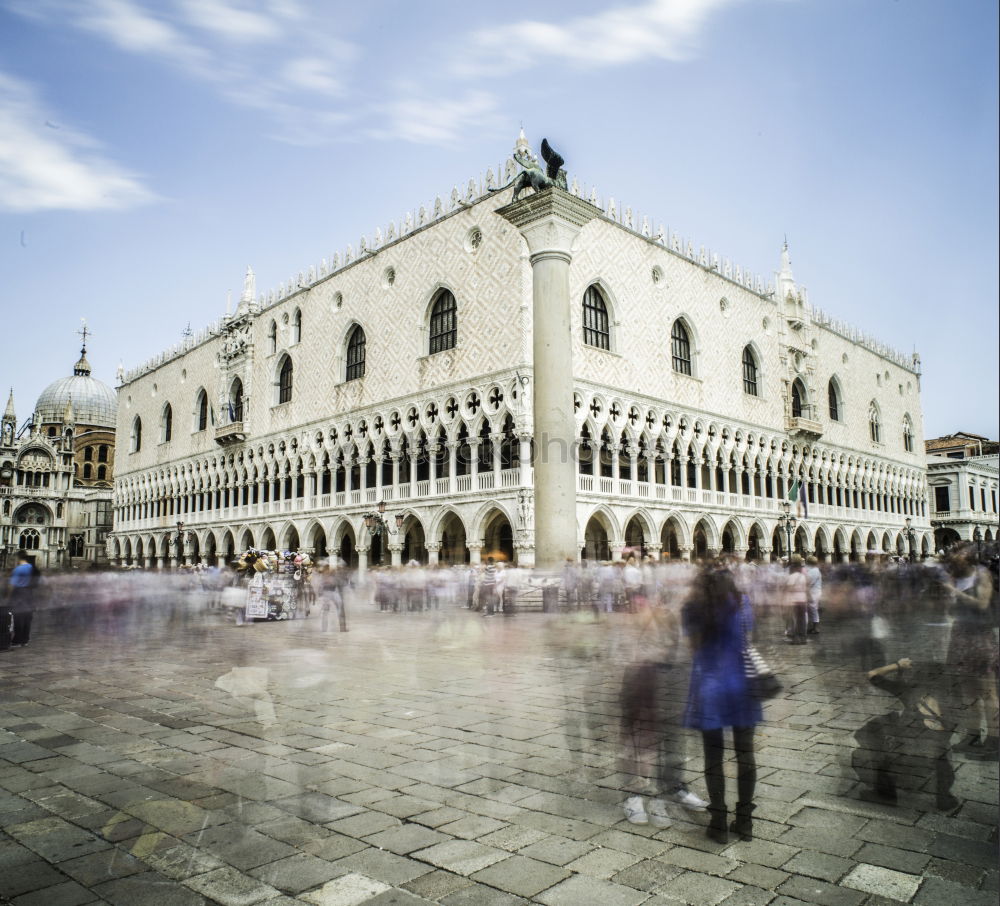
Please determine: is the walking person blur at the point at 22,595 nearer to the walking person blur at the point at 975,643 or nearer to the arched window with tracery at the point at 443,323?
the walking person blur at the point at 975,643

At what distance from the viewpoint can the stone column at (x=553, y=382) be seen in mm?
16391

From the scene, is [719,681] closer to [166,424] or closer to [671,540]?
[671,540]

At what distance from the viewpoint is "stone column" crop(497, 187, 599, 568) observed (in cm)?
1639

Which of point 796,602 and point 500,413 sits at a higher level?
point 500,413

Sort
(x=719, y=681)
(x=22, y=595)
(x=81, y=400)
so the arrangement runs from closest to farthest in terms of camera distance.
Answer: (x=719, y=681)
(x=22, y=595)
(x=81, y=400)

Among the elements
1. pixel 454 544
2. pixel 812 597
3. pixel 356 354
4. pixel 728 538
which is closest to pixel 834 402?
pixel 728 538

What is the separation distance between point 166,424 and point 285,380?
1331cm

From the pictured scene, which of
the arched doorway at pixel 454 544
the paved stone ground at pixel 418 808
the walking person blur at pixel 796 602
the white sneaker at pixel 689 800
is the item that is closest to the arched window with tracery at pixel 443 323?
the arched doorway at pixel 454 544

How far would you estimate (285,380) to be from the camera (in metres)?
35.7

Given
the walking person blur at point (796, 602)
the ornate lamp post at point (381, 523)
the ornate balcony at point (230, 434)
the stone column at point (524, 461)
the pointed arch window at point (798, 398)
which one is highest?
the pointed arch window at point (798, 398)

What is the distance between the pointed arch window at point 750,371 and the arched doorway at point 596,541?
10486 millimetres

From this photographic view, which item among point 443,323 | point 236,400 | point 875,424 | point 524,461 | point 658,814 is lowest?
point 658,814

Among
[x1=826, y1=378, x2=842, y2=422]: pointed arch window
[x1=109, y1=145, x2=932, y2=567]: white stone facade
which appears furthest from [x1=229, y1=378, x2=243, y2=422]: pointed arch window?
[x1=826, y1=378, x2=842, y2=422]: pointed arch window

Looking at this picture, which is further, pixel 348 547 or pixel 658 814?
pixel 348 547
